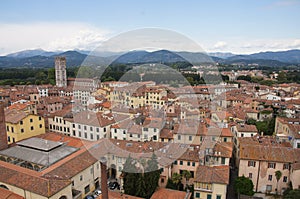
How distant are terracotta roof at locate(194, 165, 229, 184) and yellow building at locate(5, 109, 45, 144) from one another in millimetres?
14549

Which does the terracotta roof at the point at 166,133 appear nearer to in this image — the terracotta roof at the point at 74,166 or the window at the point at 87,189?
the terracotta roof at the point at 74,166

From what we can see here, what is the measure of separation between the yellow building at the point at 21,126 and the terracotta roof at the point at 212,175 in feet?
47.7

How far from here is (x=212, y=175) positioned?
12242 mm

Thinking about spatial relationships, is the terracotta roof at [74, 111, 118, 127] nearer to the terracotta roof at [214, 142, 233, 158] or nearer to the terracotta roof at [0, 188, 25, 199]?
the terracotta roof at [0, 188, 25, 199]

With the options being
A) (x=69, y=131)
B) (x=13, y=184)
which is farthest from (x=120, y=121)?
(x=13, y=184)

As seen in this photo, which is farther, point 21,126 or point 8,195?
point 21,126

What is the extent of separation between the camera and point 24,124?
756 inches

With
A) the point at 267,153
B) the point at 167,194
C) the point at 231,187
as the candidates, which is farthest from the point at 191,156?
the point at 267,153

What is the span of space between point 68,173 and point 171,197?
5.51 meters

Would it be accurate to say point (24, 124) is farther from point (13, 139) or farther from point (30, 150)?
point (30, 150)

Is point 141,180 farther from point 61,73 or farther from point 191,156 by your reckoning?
point 61,73

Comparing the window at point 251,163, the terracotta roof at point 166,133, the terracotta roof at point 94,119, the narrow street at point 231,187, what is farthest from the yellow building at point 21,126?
the window at point 251,163

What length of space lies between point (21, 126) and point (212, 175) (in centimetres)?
1534

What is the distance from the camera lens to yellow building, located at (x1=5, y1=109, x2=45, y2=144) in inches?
742
